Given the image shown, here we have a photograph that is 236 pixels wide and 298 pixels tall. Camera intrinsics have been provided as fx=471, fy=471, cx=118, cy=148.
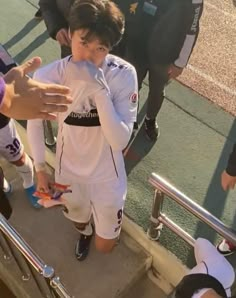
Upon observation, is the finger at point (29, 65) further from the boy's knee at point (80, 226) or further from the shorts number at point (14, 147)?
the boy's knee at point (80, 226)

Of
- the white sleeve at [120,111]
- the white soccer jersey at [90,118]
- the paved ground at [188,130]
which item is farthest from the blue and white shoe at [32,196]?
the white sleeve at [120,111]

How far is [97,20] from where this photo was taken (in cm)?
241

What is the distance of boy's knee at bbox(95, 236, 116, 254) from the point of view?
3277 millimetres

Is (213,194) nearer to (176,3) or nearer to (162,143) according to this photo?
(162,143)

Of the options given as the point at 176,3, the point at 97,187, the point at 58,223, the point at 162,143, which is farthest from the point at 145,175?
the point at 176,3

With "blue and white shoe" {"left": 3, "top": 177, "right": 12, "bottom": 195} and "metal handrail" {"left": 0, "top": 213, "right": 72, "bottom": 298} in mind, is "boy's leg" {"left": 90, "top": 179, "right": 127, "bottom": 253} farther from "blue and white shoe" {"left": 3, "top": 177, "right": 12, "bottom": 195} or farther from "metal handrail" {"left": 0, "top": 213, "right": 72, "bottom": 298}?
"blue and white shoe" {"left": 3, "top": 177, "right": 12, "bottom": 195}

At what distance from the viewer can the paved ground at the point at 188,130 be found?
12.8 feet

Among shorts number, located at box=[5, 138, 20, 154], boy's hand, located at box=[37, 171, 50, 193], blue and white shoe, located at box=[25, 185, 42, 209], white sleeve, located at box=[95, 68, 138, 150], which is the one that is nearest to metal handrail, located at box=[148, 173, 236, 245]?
white sleeve, located at box=[95, 68, 138, 150]

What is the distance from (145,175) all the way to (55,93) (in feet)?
6.67

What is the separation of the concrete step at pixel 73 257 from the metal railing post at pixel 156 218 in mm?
171

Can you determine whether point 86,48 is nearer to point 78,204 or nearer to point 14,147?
point 78,204

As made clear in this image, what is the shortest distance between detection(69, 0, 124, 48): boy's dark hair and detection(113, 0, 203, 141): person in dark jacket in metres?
0.93

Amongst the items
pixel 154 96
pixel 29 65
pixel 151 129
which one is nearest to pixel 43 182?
pixel 29 65

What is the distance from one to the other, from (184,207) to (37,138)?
96cm
